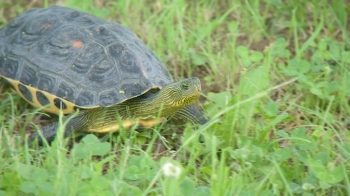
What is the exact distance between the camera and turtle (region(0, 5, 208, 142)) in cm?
383

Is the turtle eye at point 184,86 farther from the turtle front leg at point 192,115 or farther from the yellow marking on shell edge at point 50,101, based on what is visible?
the yellow marking on shell edge at point 50,101

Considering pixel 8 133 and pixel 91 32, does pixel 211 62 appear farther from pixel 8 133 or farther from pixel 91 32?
pixel 8 133

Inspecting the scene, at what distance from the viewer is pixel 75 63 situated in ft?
13.1

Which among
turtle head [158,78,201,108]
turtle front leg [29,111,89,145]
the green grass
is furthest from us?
turtle front leg [29,111,89,145]

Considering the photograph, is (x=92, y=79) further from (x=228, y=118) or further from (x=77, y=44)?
Result: (x=228, y=118)

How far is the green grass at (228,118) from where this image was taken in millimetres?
3236

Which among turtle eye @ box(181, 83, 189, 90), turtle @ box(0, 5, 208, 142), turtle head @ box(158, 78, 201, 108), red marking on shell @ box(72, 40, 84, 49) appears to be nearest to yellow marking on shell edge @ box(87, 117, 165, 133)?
turtle @ box(0, 5, 208, 142)

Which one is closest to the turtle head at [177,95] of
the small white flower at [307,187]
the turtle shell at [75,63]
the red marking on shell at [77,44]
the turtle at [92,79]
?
the turtle at [92,79]

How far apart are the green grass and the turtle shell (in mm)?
222

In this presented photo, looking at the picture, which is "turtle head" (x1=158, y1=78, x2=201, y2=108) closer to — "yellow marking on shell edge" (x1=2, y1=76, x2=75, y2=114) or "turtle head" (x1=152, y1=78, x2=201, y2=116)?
"turtle head" (x1=152, y1=78, x2=201, y2=116)

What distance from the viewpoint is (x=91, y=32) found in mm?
4102

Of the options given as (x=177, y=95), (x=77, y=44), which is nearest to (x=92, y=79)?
(x=77, y=44)

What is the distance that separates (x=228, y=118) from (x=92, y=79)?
2.80ft

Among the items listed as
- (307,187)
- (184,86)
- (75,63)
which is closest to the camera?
(307,187)
